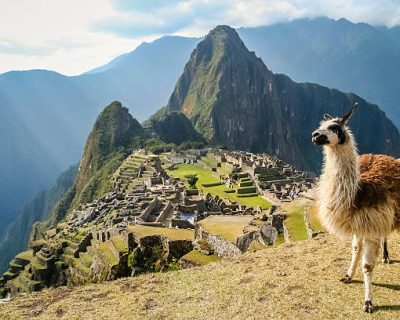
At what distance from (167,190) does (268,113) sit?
5846 inches

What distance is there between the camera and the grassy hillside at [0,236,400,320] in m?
5.25

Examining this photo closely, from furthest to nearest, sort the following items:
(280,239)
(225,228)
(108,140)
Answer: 1. (108,140)
2. (225,228)
3. (280,239)

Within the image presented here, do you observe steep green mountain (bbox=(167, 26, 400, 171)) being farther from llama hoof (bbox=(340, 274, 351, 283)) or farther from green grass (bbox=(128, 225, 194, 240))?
llama hoof (bbox=(340, 274, 351, 283))

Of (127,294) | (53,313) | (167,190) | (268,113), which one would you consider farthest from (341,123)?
(268,113)

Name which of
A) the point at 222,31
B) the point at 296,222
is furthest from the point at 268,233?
the point at 222,31

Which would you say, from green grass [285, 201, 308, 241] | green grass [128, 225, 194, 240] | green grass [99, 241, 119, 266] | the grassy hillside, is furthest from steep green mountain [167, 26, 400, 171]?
the grassy hillside

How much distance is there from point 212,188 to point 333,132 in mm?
35602

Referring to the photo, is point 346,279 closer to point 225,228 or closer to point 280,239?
point 280,239

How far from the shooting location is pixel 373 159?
Answer: 5.82 m

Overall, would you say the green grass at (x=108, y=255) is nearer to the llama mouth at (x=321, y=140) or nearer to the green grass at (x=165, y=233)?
the green grass at (x=165, y=233)

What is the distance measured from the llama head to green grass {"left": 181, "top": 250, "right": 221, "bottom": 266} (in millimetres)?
6115

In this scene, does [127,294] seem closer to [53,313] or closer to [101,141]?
[53,313]

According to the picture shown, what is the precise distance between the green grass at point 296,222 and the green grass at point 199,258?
6.65ft

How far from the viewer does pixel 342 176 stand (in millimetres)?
5254
